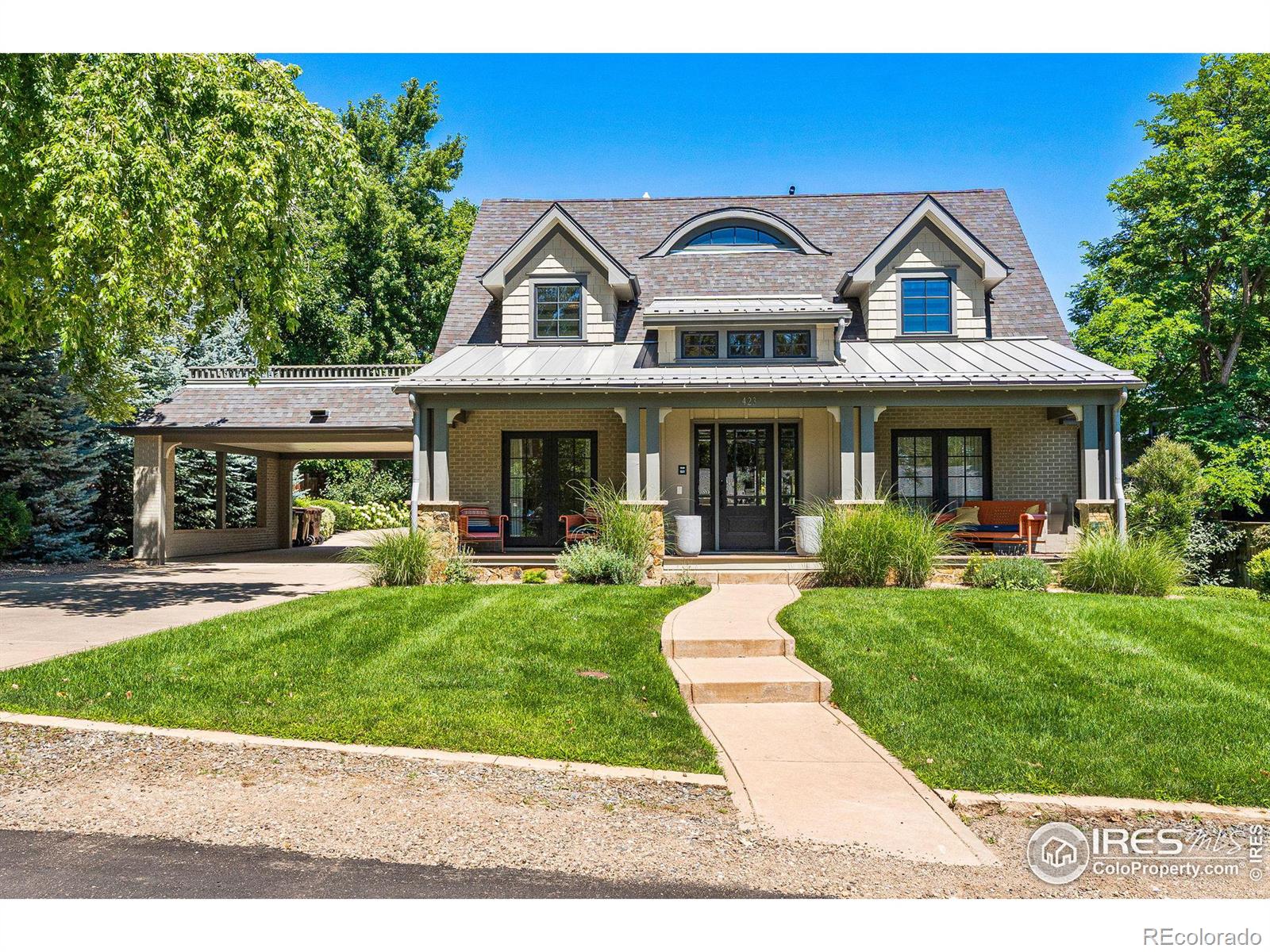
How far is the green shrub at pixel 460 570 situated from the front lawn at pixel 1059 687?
5471 millimetres

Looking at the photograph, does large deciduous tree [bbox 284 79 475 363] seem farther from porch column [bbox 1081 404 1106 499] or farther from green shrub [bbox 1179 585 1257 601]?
green shrub [bbox 1179 585 1257 601]

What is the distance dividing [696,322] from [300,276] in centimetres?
699

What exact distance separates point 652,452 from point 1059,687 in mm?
8408

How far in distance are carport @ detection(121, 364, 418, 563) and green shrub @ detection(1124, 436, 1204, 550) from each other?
14.1 m

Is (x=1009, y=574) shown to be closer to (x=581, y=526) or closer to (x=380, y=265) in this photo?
(x=581, y=526)

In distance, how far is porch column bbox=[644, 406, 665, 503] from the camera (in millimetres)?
14062

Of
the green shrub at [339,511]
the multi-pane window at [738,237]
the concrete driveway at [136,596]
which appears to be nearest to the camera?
the concrete driveway at [136,596]

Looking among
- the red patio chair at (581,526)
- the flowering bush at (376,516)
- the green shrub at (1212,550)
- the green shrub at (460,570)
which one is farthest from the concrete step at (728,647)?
the flowering bush at (376,516)

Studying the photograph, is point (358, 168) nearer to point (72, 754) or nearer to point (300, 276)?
point (300, 276)

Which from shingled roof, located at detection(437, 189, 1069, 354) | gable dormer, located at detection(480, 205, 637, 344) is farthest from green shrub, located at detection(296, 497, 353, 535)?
gable dormer, located at detection(480, 205, 637, 344)

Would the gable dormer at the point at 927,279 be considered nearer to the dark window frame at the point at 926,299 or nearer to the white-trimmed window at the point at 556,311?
the dark window frame at the point at 926,299

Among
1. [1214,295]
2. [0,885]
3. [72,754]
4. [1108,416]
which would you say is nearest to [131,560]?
[72,754]

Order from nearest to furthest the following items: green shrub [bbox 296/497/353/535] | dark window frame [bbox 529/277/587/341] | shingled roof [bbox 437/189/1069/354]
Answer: dark window frame [bbox 529/277/587/341]
shingled roof [bbox 437/189/1069/354]
green shrub [bbox 296/497/353/535]

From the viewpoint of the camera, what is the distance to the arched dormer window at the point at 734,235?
18719 mm
